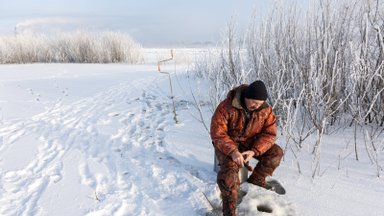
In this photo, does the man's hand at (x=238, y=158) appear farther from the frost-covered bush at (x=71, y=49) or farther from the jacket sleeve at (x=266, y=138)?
the frost-covered bush at (x=71, y=49)

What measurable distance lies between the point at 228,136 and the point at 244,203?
1.78ft

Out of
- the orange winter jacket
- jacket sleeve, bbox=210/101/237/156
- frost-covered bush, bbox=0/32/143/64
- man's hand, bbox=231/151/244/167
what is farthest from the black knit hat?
frost-covered bush, bbox=0/32/143/64

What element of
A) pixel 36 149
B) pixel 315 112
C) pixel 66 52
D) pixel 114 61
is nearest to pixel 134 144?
pixel 36 149

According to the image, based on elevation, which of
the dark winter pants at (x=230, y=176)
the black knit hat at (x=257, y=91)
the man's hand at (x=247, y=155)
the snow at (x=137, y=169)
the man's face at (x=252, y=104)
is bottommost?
the snow at (x=137, y=169)

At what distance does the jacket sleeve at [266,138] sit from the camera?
10.1 ft

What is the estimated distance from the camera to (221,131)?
306 centimetres

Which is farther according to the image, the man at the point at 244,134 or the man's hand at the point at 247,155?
the man's hand at the point at 247,155

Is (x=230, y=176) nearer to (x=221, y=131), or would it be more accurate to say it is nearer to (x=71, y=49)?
(x=221, y=131)

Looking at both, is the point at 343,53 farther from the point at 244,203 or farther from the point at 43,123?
the point at 43,123

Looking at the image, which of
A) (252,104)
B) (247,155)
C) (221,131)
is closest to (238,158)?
(247,155)

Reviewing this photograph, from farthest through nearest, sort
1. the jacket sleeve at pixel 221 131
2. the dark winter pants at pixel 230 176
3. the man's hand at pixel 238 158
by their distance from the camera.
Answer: the jacket sleeve at pixel 221 131 < the man's hand at pixel 238 158 < the dark winter pants at pixel 230 176

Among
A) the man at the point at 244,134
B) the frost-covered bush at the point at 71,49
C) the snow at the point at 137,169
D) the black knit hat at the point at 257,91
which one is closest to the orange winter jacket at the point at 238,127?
the man at the point at 244,134

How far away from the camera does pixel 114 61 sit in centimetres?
1695

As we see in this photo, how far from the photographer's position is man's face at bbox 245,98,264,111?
287cm
